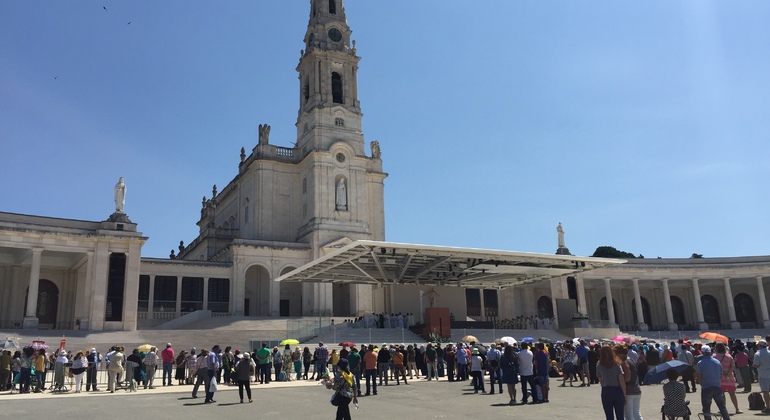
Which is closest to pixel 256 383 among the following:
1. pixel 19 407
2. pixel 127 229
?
pixel 19 407

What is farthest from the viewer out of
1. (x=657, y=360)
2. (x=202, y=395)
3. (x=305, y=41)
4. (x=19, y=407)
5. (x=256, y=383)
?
(x=305, y=41)

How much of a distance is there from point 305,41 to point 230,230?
1945 cm

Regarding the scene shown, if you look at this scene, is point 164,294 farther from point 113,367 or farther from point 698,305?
point 698,305

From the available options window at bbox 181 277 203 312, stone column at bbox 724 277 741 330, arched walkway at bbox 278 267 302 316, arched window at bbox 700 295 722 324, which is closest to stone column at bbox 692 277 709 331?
stone column at bbox 724 277 741 330

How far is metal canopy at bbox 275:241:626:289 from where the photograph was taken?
2675 centimetres

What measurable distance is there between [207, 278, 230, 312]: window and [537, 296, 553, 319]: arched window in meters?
30.1

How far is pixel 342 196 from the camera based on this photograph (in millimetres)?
53719

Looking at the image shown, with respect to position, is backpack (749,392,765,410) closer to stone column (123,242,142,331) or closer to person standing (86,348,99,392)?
person standing (86,348,99,392)

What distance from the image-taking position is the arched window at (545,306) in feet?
203

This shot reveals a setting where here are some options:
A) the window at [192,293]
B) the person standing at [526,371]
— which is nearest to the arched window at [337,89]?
the window at [192,293]

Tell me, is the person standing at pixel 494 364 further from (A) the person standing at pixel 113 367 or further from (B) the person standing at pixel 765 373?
(A) the person standing at pixel 113 367

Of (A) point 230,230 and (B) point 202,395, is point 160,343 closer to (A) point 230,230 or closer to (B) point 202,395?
(B) point 202,395

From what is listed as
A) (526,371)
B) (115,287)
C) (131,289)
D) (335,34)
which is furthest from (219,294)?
(526,371)

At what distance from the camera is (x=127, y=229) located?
4162 cm
